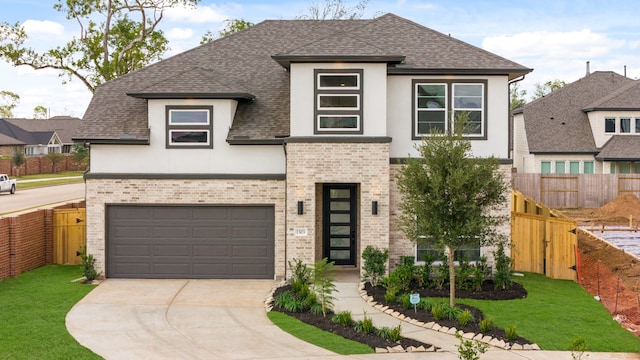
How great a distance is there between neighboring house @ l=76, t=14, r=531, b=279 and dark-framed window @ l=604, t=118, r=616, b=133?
23831 mm

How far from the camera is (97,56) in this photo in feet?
130

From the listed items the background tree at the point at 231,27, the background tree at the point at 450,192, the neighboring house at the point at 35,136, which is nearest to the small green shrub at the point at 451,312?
the background tree at the point at 450,192

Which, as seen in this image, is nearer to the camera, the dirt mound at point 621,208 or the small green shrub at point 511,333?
the small green shrub at point 511,333

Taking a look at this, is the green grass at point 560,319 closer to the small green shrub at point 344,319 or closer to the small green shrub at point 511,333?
the small green shrub at point 511,333

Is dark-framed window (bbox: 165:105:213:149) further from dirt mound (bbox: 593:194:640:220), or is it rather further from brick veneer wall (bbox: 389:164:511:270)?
dirt mound (bbox: 593:194:640:220)

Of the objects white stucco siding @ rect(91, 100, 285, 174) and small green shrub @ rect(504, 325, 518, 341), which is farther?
white stucco siding @ rect(91, 100, 285, 174)

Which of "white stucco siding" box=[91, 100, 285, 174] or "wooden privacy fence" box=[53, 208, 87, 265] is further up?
"white stucco siding" box=[91, 100, 285, 174]

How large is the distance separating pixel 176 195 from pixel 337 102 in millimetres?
5004

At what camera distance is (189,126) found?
55.1 ft

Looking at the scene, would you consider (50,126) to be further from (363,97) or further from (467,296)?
(467,296)

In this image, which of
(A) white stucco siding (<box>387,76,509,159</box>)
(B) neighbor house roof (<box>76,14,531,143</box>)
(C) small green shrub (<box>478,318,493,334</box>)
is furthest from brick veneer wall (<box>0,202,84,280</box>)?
(C) small green shrub (<box>478,318,493,334</box>)

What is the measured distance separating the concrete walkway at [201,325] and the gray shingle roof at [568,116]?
25333 mm

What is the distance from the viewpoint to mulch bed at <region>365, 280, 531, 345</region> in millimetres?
11945

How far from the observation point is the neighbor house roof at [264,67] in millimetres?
16172
